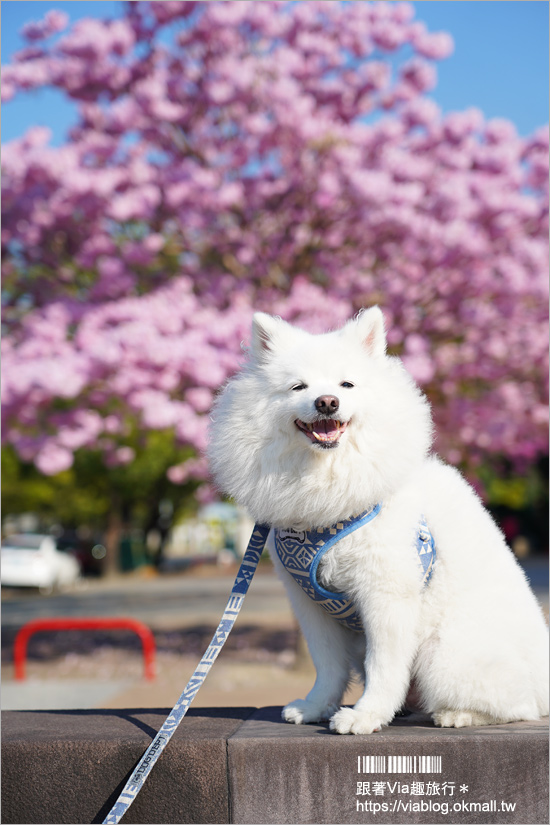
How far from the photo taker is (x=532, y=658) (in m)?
2.89

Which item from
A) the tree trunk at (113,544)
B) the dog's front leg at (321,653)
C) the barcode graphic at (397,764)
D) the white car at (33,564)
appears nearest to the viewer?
the barcode graphic at (397,764)

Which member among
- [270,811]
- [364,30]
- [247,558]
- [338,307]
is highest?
[364,30]

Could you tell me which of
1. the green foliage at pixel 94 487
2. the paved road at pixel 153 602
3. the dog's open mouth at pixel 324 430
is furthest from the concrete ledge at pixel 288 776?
the green foliage at pixel 94 487

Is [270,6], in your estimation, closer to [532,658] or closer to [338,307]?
Result: [338,307]

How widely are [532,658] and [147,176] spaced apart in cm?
707

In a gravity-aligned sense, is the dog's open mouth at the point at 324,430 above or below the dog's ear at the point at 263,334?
below

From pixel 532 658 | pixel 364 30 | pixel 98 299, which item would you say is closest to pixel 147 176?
pixel 98 299

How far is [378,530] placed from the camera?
2771 millimetres

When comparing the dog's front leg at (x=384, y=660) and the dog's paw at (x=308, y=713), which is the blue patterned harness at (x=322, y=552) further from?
the dog's paw at (x=308, y=713)

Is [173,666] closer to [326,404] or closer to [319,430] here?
[319,430]

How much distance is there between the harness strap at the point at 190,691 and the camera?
2646 millimetres

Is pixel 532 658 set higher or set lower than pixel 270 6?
lower

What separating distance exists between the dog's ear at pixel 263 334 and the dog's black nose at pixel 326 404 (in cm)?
43

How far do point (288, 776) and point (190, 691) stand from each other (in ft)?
1.50
